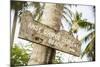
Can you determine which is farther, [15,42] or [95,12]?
[95,12]

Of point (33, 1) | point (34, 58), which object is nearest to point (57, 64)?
point (34, 58)

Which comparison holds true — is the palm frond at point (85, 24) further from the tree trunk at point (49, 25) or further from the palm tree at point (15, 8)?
the palm tree at point (15, 8)

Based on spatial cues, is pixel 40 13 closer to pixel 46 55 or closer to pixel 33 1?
pixel 33 1

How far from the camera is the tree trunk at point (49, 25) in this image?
171cm

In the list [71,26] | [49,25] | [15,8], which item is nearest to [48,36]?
[49,25]

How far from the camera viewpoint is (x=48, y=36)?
5.77 ft

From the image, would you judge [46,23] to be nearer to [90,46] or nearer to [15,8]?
[15,8]

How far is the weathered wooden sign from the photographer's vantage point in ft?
5.57

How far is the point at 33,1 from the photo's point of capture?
172 centimetres

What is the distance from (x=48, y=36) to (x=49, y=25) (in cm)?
11

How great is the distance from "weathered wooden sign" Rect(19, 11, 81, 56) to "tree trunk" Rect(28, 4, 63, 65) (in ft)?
0.14

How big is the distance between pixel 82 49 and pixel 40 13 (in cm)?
58

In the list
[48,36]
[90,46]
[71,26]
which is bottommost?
[90,46]
